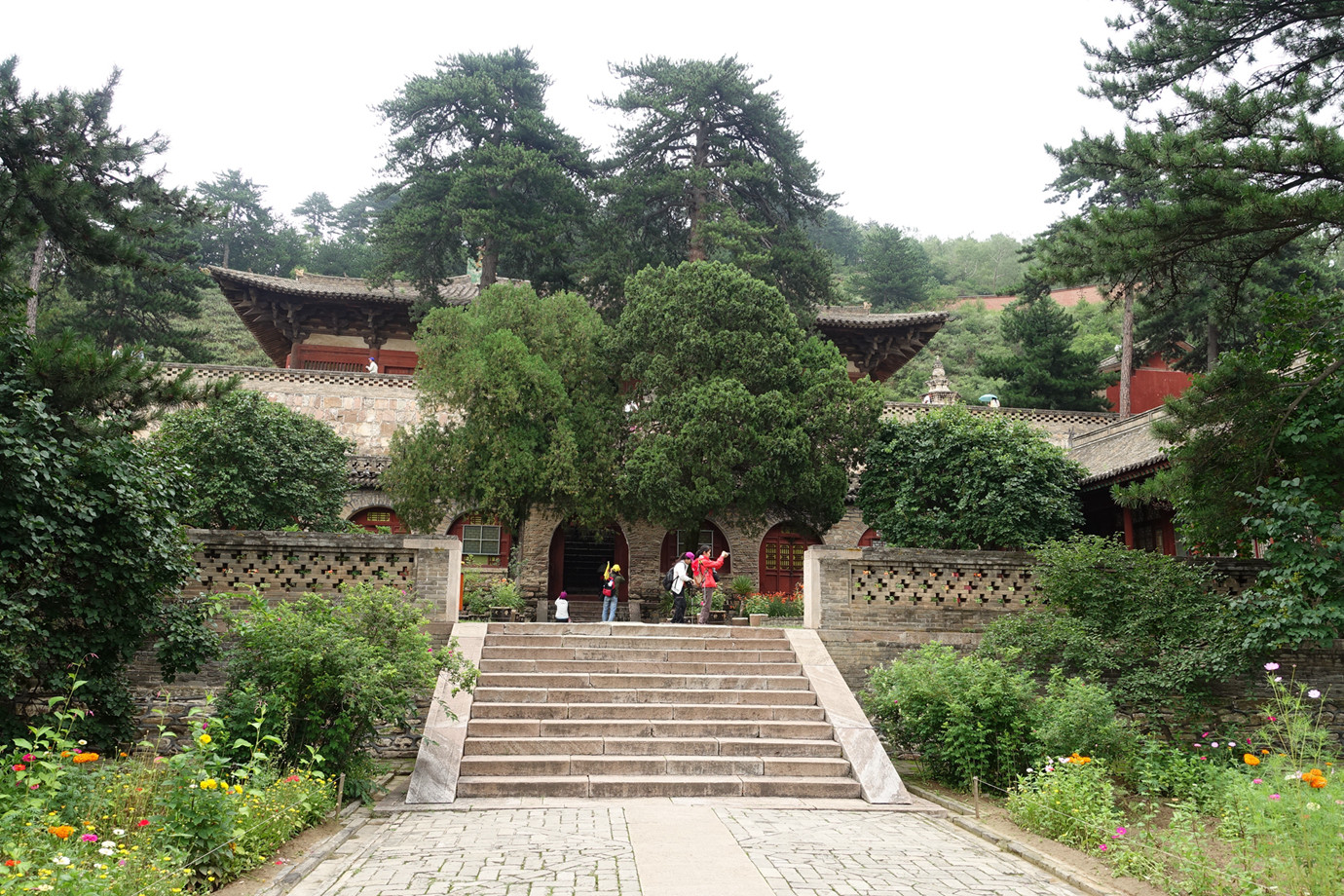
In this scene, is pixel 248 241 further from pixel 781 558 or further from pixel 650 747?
pixel 650 747

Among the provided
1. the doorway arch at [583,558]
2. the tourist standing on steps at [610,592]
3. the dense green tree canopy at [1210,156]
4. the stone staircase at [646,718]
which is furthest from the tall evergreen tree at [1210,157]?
the doorway arch at [583,558]

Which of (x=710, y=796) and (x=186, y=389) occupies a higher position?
(x=186, y=389)

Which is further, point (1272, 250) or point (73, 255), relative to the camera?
point (1272, 250)

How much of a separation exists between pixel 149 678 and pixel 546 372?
794 centimetres

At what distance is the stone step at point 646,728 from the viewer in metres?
9.48

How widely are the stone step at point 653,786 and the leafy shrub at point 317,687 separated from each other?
989 millimetres

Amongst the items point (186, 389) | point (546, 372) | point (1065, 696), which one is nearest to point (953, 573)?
point (1065, 696)

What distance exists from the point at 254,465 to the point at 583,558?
27.4ft

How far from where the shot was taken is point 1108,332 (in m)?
38.6

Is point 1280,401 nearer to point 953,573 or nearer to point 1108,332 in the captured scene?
point 953,573

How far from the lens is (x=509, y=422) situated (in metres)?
16.2

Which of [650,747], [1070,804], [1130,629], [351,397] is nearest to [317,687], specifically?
[650,747]

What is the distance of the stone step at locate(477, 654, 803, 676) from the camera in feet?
35.2

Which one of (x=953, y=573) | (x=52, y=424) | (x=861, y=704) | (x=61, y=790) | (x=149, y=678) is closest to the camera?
(x=61, y=790)
